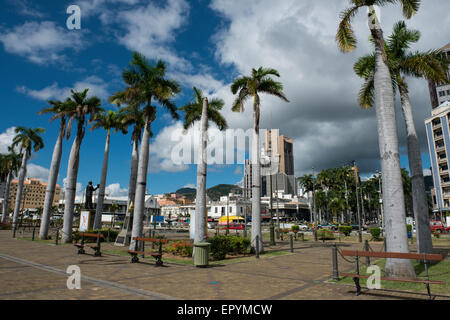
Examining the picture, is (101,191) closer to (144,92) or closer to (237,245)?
(144,92)

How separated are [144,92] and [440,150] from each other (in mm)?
77561

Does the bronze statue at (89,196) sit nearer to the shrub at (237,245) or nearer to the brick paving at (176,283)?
the brick paving at (176,283)

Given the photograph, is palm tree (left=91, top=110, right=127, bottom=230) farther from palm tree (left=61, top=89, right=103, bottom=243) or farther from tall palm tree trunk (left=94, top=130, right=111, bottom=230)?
palm tree (left=61, top=89, right=103, bottom=243)

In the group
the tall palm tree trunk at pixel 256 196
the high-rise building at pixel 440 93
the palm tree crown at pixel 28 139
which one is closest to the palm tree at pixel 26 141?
the palm tree crown at pixel 28 139

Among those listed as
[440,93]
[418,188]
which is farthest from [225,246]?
[440,93]

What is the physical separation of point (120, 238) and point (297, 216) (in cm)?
11381

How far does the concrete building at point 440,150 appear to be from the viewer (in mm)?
65625

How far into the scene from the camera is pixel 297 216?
12500 cm

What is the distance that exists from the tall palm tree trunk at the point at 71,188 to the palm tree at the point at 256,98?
1345cm

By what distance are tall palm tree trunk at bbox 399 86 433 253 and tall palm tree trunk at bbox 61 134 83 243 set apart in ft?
71.9

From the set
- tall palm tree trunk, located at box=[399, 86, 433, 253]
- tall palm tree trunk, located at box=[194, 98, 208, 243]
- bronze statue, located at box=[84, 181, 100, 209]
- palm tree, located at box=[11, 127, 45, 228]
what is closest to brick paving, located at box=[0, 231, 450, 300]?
tall palm tree trunk, located at box=[194, 98, 208, 243]

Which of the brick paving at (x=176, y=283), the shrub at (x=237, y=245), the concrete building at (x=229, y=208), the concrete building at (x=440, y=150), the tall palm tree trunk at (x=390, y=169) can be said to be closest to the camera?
the brick paving at (x=176, y=283)
